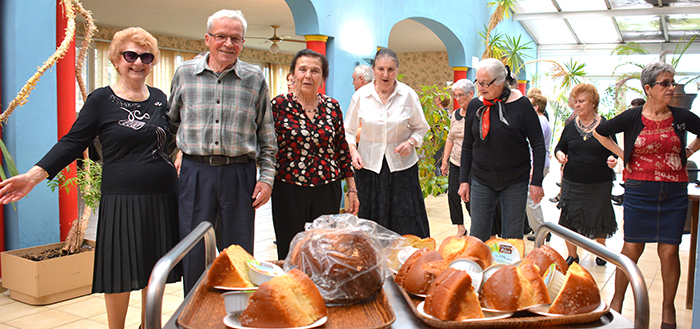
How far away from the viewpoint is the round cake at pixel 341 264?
1086 mm

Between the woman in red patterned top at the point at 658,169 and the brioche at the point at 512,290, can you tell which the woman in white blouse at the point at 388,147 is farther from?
the brioche at the point at 512,290

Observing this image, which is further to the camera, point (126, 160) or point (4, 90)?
point (4, 90)

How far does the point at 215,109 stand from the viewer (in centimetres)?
207

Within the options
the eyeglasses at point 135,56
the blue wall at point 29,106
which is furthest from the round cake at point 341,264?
the blue wall at point 29,106

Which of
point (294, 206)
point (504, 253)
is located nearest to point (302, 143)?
point (294, 206)

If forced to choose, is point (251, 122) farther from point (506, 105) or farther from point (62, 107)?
point (62, 107)

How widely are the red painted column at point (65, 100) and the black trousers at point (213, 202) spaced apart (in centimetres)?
176

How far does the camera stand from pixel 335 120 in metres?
2.56

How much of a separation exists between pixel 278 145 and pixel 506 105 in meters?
1.18

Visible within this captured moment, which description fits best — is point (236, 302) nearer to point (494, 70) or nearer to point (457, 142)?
point (494, 70)

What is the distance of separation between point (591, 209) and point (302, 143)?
2291mm

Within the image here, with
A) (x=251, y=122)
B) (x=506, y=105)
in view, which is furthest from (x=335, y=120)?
(x=506, y=105)

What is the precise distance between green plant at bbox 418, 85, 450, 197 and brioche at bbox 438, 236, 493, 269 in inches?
169

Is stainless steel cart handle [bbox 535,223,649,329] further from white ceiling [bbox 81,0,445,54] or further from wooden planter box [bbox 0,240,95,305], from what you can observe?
white ceiling [bbox 81,0,445,54]
